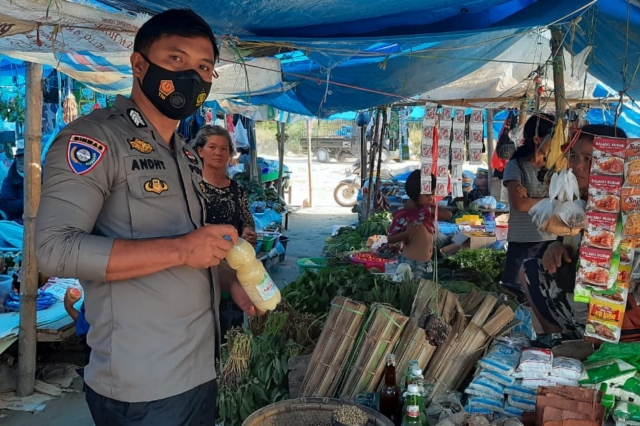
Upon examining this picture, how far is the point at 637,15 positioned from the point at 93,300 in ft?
11.1

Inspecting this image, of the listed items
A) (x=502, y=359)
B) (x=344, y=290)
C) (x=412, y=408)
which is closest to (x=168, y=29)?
(x=412, y=408)

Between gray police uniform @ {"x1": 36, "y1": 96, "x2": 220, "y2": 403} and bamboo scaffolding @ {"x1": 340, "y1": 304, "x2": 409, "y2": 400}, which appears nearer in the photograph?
gray police uniform @ {"x1": 36, "y1": 96, "x2": 220, "y2": 403}

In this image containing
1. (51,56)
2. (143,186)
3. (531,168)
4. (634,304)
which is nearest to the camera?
(143,186)

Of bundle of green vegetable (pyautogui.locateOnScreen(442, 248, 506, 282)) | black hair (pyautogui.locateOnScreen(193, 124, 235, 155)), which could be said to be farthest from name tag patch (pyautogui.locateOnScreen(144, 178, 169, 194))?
bundle of green vegetable (pyautogui.locateOnScreen(442, 248, 506, 282))

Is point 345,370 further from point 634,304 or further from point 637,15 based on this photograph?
point 637,15

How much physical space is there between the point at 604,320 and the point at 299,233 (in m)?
10.2

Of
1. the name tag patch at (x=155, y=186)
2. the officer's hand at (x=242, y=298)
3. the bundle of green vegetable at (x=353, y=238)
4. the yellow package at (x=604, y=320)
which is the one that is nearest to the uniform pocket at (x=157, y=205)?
the name tag patch at (x=155, y=186)

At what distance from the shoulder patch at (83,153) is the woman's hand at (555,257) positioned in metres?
2.64

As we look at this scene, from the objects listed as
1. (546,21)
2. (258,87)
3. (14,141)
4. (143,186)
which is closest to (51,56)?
(258,87)

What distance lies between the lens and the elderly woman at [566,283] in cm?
272

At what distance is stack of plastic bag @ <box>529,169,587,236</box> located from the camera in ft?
8.39

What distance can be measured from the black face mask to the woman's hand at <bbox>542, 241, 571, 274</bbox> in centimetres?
239

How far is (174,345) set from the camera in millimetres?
1669

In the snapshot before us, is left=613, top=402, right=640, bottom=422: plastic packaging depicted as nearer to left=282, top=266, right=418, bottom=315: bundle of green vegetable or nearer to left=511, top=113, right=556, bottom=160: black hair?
left=282, top=266, right=418, bottom=315: bundle of green vegetable
